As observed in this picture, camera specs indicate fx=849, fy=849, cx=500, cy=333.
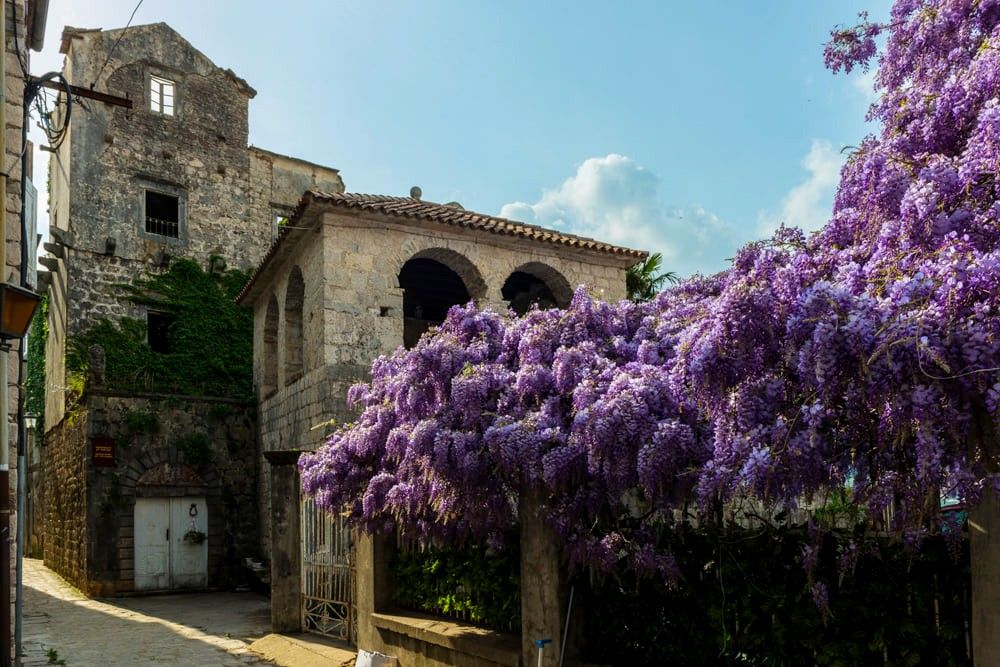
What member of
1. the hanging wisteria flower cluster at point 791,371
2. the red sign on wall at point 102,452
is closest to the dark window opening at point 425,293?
the red sign on wall at point 102,452

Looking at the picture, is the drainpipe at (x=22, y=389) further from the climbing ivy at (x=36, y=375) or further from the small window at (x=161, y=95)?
the climbing ivy at (x=36, y=375)

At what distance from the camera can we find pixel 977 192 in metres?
3.60

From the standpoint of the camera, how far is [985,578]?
3.65m

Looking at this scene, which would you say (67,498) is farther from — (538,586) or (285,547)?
(538,586)

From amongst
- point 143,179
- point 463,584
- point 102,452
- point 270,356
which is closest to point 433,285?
point 270,356

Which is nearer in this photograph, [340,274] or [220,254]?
[340,274]

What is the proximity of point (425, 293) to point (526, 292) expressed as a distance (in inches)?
84.8

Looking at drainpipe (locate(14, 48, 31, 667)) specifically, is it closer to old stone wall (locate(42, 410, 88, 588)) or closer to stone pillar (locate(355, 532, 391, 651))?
stone pillar (locate(355, 532, 391, 651))

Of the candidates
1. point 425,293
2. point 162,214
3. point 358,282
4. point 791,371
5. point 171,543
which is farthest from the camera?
point 162,214

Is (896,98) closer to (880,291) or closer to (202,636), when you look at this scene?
(880,291)

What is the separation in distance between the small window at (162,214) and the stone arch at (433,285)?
20.1ft

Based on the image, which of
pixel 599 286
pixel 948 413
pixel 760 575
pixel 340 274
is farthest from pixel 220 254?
pixel 948 413

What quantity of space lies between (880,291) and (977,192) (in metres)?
0.66

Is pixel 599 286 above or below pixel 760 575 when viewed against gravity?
above
